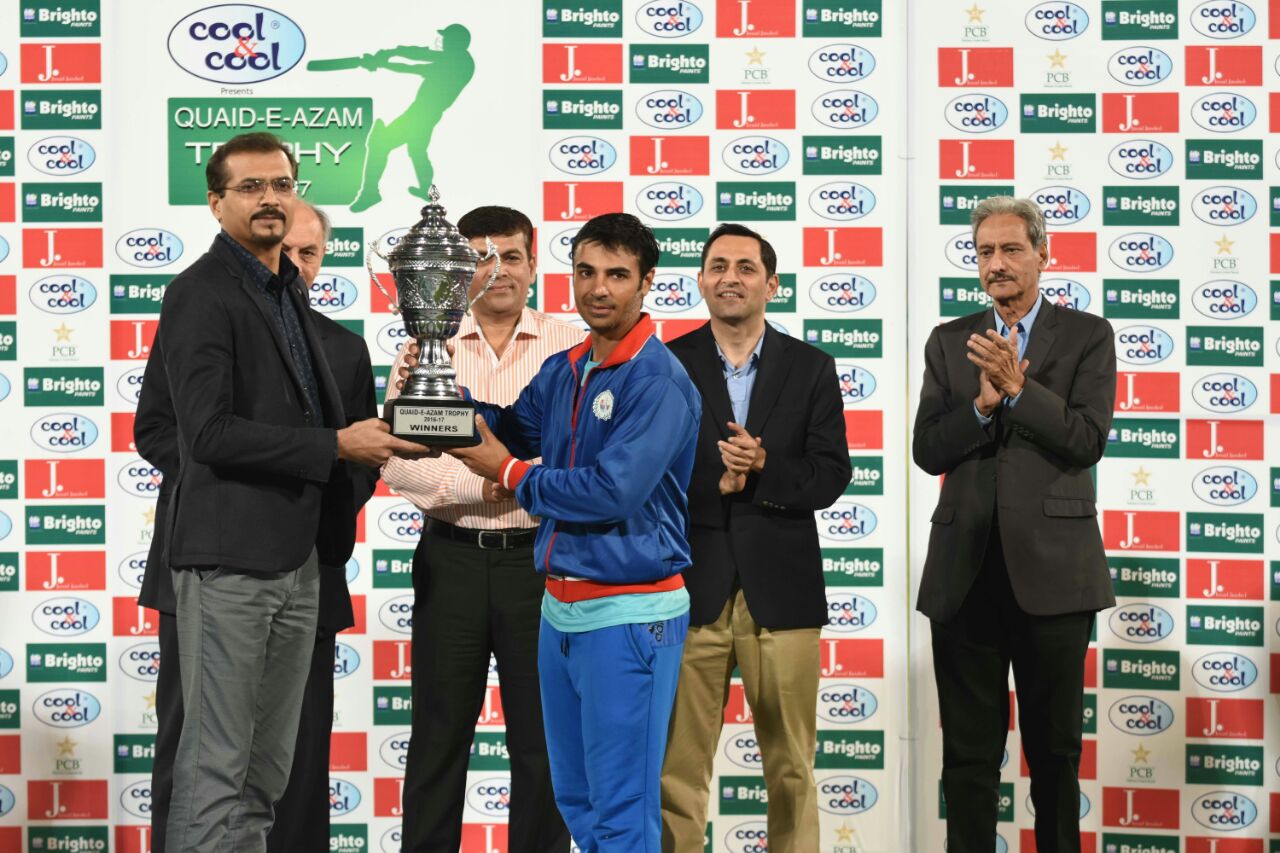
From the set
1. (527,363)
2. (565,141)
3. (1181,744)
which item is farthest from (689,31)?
(1181,744)

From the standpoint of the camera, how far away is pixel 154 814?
3.68 meters

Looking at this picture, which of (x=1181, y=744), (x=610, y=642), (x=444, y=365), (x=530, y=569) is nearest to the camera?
(x=610, y=642)

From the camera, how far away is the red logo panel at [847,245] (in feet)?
15.0

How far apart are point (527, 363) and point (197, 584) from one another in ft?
3.98

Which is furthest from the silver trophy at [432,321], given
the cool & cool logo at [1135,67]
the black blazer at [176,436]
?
the cool & cool logo at [1135,67]

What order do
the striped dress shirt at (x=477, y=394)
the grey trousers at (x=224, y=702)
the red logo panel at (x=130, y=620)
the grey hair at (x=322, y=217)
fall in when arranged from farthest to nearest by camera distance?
the red logo panel at (x=130, y=620) → the grey hair at (x=322, y=217) → the striped dress shirt at (x=477, y=394) → the grey trousers at (x=224, y=702)

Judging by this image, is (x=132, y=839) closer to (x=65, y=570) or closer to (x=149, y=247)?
(x=65, y=570)

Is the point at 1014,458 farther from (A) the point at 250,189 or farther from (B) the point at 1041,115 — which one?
(A) the point at 250,189

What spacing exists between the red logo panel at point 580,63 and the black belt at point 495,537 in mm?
1824

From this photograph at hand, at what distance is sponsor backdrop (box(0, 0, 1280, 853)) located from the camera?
4.56 m

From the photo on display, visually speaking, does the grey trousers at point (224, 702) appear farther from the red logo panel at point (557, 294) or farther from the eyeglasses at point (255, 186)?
the red logo panel at point (557, 294)

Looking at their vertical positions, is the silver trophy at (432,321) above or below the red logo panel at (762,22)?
below

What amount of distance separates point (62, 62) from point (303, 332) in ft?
7.20

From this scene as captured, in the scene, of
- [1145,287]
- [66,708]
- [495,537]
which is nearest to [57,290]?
[66,708]
